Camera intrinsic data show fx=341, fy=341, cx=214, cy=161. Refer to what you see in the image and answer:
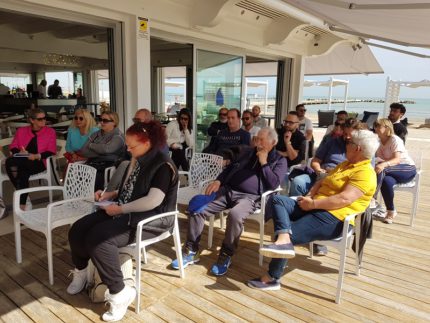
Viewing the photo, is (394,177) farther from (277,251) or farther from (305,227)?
(277,251)

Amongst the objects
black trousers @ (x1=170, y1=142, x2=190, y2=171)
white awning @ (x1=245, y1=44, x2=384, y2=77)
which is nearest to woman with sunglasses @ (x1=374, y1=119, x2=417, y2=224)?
black trousers @ (x1=170, y1=142, x2=190, y2=171)

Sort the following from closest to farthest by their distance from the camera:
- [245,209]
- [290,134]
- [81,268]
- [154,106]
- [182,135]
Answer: [81,268] < [245,209] < [290,134] < [182,135] < [154,106]

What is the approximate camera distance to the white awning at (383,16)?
287 cm

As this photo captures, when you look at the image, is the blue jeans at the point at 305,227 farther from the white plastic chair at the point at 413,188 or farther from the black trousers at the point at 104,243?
the white plastic chair at the point at 413,188

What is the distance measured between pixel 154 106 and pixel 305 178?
31.3 ft

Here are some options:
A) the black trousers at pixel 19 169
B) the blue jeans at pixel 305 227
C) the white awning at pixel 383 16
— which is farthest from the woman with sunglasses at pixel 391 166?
the black trousers at pixel 19 169

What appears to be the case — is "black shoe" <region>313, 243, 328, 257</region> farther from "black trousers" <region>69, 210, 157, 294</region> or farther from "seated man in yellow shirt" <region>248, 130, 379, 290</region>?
"black trousers" <region>69, 210, 157, 294</region>

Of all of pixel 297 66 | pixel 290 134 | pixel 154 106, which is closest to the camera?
pixel 290 134

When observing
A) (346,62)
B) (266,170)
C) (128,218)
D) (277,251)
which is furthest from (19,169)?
(346,62)

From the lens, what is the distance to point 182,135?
460cm

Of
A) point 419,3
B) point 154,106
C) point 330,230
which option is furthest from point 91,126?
point 154,106

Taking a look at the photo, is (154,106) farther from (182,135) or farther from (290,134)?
(290,134)

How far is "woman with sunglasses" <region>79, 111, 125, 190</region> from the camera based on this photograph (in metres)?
3.47

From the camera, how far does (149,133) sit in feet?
6.90
